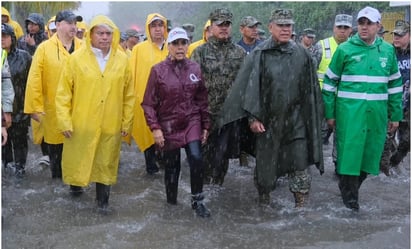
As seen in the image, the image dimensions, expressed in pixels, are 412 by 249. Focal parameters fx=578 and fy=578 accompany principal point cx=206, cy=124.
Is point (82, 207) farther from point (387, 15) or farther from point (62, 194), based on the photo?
point (387, 15)

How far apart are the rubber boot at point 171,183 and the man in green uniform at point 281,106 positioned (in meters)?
0.72

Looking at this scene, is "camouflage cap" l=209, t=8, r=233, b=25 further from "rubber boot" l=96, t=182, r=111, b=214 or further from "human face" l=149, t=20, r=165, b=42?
"rubber boot" l=96, t=182, r=111, b=214

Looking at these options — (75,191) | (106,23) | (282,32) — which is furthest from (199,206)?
(106,23)

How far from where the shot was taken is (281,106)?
5.36 metres

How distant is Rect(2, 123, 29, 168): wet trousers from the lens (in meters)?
6.66

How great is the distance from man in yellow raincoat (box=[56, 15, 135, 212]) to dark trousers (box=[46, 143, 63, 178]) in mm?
1101

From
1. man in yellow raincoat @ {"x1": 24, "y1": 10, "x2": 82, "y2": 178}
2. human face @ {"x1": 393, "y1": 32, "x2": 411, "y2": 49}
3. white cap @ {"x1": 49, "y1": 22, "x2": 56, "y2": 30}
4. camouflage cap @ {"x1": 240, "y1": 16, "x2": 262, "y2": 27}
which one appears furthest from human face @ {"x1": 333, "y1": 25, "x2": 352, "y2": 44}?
white cap @ {"x1": 49, "y1": 22, "x2": 56, "y2": 30}

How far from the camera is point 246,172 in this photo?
24.3ft

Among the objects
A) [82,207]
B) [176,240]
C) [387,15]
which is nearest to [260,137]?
[176,240]

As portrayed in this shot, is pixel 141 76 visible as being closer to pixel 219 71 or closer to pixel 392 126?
pixel 219 71

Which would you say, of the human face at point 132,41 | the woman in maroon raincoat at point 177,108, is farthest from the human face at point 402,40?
the human face at point 132,41

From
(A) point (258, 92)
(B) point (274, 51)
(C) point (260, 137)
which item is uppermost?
(B) point (274, 51)

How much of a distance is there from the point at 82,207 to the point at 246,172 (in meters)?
2.51

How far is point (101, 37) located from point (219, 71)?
1348 millimetres
